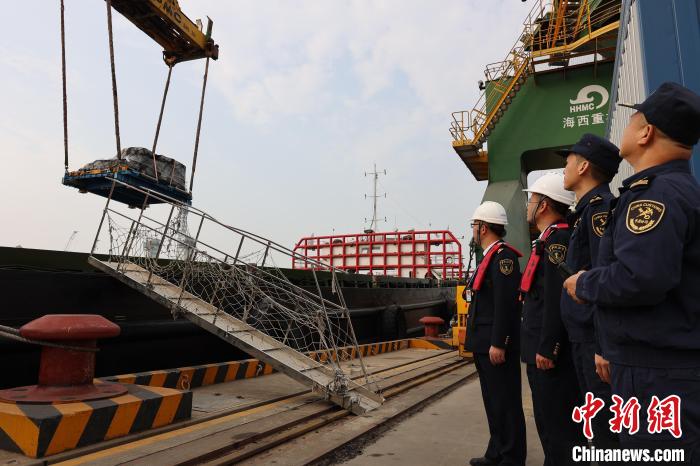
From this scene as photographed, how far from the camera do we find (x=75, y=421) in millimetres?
2885

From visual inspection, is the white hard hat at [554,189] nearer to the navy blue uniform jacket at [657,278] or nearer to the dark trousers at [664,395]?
the navy blue uniform jacket at [657,278]

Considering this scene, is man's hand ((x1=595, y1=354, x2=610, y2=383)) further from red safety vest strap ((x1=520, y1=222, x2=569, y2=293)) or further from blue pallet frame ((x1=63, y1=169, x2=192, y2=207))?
blue pallet frame ((x1=63, y1=169, x2=192, y2=207))

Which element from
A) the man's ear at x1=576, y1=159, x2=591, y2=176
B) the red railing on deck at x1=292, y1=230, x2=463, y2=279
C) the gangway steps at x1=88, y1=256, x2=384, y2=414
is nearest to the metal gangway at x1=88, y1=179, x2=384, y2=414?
the gangway steps at x1=88, y1=256, x2=384, y2=414

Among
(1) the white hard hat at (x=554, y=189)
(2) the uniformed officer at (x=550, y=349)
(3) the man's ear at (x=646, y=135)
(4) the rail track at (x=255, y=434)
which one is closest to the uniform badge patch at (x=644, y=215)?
(3) the man's ear at (x=646, y=135)

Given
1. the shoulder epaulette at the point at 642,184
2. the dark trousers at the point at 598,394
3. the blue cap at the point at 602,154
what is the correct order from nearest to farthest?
1. the shoulder epaulette at the point at 642,184
2. the dark trousers at the point at 598,394
3. the blue cap at the point at 602,154

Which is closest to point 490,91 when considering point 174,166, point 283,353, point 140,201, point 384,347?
point 384,347

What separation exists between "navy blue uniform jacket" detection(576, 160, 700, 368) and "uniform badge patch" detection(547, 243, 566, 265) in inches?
37.3

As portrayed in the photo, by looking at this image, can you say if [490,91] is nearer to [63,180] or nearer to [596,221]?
[63,180]

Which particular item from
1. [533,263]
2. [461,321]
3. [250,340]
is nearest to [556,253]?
[533,263]

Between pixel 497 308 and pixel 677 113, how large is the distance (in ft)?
5.67

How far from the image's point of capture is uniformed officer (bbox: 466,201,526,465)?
282cm

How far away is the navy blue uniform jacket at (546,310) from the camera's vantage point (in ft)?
7.49

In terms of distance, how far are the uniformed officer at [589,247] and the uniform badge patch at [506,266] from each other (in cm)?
75

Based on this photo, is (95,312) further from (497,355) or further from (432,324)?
(432,324)
